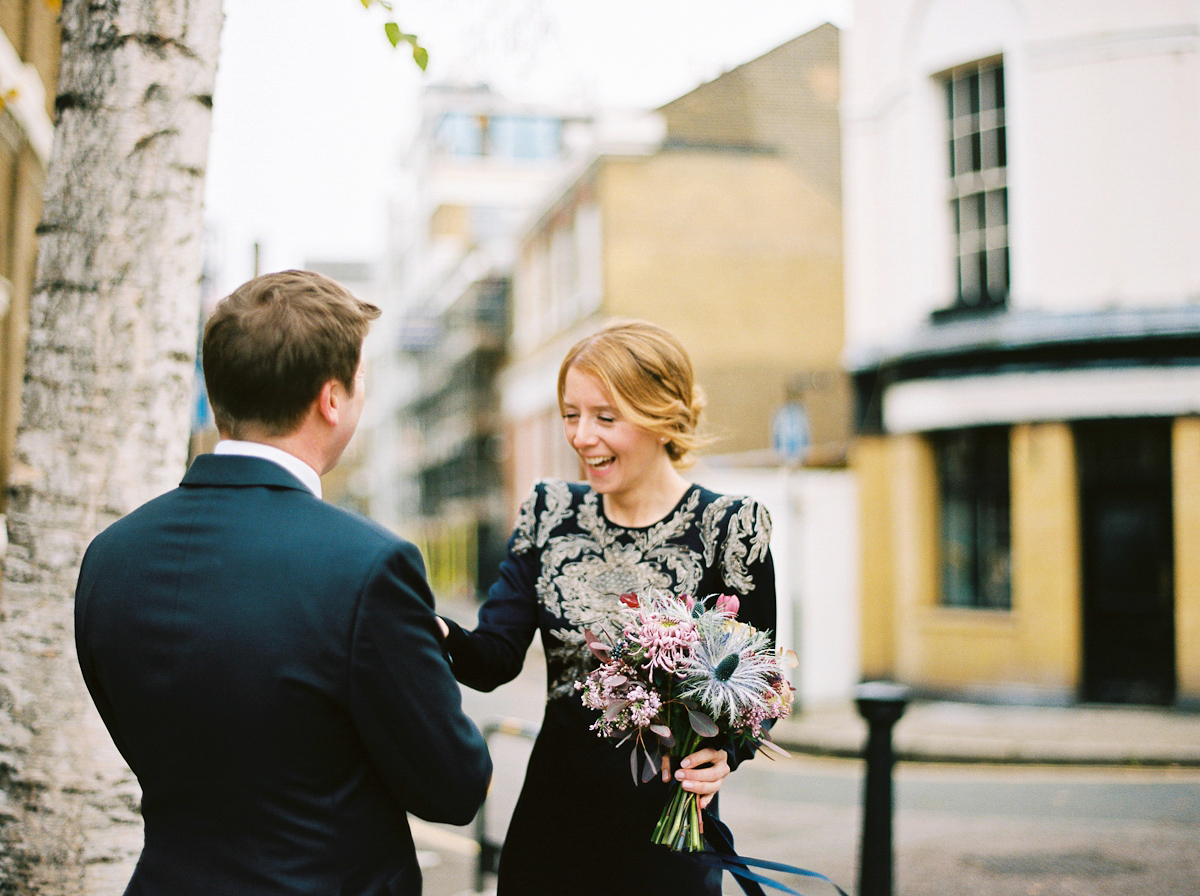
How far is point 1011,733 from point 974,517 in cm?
322

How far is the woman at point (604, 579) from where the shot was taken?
7.88ft

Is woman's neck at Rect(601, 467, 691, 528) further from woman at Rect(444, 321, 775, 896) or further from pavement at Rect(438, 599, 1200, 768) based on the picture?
pavement at Rect(438, 599, 1200, 768)

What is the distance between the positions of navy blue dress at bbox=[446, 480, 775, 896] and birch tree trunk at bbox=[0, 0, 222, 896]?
99 cm

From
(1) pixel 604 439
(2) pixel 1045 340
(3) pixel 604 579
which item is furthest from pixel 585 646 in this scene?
(2) pixel 1045 340

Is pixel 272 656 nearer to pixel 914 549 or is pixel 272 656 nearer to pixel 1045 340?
pixel 1045 340

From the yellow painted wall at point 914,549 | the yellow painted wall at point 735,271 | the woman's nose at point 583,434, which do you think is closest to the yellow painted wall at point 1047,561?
the yellow painted wall at point 914,549

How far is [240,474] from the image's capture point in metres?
1.71

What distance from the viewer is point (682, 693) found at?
6.91ft

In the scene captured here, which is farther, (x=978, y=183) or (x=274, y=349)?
(x=978, y=183)

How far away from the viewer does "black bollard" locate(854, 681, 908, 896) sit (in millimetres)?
4441

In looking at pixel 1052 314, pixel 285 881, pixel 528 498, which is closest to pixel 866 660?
pixel 1052 314

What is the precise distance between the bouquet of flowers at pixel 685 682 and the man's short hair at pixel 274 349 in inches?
32.6

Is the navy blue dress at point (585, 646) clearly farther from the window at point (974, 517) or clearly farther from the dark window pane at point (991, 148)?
the dark window pane at point (991, 148)

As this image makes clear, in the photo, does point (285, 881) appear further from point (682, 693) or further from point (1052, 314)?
point (1052, 314)
